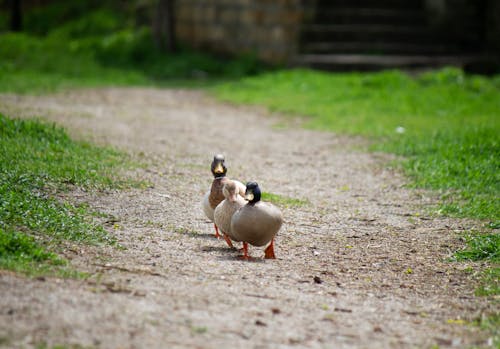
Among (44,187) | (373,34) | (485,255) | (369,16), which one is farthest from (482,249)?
(369,16)

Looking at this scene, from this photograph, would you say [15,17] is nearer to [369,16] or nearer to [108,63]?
[108,63]

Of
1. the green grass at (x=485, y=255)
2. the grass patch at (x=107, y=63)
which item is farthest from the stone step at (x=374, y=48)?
the green grass at (x=485, y=255)

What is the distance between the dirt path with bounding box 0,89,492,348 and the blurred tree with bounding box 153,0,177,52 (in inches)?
312

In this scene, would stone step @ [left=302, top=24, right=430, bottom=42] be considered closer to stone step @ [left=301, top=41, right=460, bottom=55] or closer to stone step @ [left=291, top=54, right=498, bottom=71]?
stone step @ [left=301, top=41, right=460, bottom=55]

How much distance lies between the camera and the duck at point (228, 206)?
511 centimetres

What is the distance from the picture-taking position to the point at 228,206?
5145mm

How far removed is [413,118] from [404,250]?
5.56m

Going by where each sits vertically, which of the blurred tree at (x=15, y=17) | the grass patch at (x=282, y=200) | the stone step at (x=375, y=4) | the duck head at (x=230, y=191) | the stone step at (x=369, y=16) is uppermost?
the stone step at (x=375, y=4)

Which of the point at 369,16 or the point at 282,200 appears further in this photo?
the point at 369,16

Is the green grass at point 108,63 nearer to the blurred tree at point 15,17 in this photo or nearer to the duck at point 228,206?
the blurred tree at point 15,17

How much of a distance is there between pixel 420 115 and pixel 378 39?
17.1 ft

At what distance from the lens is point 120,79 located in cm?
1472

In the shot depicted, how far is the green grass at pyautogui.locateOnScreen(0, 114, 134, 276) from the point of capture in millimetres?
4480

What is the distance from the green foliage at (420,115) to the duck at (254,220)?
2277 millimetres
